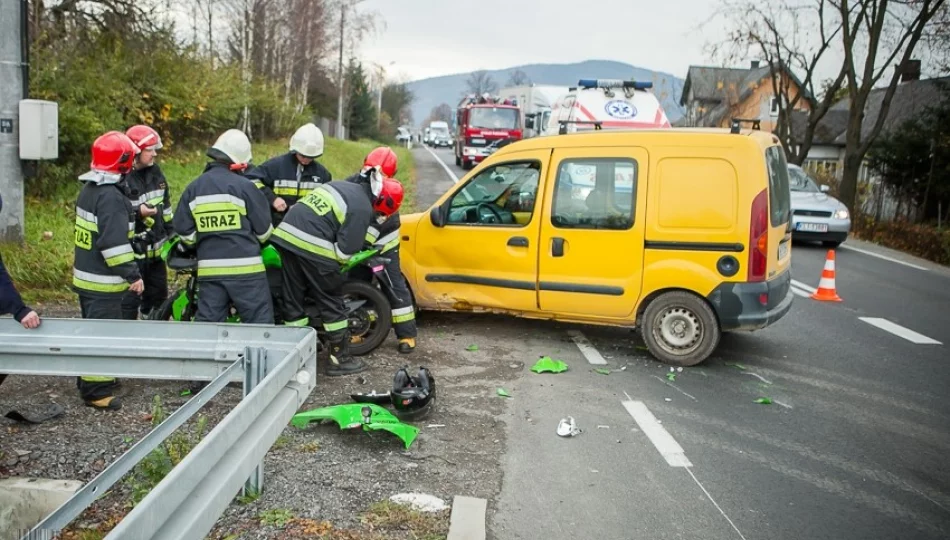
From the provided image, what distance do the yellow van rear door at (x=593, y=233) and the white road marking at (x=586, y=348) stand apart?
1.24ft

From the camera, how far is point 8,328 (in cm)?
354

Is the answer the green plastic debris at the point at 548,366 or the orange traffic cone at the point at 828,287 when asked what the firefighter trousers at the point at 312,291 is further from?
the orange traffic cone at the point at 828,287

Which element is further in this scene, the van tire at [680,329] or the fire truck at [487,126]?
the fire truck at [487,126]

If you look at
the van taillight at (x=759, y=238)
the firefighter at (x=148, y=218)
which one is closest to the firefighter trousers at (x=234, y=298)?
the firefighter at (x=148, y=218)

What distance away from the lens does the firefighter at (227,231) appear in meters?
5.70

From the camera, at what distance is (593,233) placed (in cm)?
718

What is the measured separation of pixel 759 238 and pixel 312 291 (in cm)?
365

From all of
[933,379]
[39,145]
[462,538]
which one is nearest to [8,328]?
[462,538]

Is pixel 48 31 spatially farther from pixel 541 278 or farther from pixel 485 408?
pixel 485 408

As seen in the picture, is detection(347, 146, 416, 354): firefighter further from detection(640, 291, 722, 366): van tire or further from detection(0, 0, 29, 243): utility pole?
detection(0, 0, 29, 243): utility pole

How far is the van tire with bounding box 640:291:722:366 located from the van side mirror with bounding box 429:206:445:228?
2.05 meters

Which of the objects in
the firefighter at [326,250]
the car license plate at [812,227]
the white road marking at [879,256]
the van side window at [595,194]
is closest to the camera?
the firefighter at [326,250]

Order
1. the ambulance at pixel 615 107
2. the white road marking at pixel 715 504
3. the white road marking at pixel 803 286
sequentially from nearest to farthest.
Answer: the white road marking at pixel 715 504, the white road marking at pixel 803 286, the ambulance at pixel 615 107

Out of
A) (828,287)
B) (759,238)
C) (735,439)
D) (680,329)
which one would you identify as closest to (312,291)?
(680,329)
